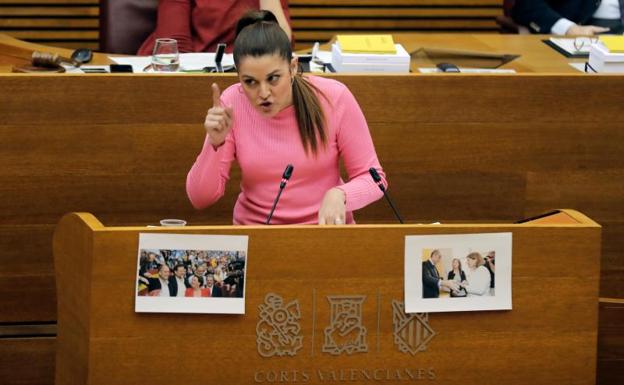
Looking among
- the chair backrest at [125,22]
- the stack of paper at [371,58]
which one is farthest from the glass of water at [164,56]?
the chair backrest at [125,22]

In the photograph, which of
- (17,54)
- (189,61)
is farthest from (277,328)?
(17,54)

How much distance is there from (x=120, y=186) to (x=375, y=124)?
0.82m

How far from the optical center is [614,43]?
391 cm

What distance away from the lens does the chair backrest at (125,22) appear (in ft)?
15.2

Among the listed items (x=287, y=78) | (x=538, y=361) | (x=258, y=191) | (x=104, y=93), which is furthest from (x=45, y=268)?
(x=538, y=361)

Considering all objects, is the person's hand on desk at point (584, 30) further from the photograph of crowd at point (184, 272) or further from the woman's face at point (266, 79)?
the photograph of crowd at point (184, 272)

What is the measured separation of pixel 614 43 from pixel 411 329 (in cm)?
173

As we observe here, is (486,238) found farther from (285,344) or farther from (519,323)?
(285,344)

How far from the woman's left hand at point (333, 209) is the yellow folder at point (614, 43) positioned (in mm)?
1452

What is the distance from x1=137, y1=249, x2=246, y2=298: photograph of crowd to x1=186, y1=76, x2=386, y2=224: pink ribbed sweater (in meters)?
0.47

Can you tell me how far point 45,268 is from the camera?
361 centimetres

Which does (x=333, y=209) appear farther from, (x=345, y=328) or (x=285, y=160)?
(x=345, y=328)

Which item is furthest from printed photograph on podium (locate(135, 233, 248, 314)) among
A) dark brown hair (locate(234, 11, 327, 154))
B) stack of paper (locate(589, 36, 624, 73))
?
stack of paper (locate(589, 36, 624, 73))

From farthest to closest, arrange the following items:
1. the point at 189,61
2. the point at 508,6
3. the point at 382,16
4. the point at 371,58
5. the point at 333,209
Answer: the point at 382,16
the point at 508,6
the point at 189,61
the point at 371,58
the point at 333,209
